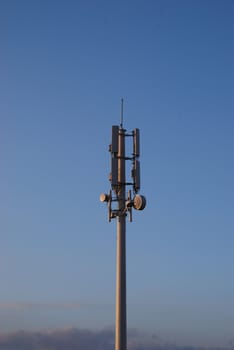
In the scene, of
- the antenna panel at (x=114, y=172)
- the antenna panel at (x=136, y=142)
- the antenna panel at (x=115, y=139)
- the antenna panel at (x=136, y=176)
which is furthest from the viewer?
the antenna panel at (x=136, y=142)

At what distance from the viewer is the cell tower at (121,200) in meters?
28.7

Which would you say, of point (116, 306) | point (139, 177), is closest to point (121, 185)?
point (139, 177)

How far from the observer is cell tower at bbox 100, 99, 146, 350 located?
2870 centimetres

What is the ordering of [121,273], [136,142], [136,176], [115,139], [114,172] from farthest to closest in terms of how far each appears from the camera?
[136,142] < [115,139] < [136,176] < [114,172] < [121,273]

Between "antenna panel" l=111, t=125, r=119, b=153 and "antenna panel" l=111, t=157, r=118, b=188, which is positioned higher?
"antenna panel" l=111, t=125, r=119, b=153

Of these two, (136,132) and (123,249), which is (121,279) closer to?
(123,249)

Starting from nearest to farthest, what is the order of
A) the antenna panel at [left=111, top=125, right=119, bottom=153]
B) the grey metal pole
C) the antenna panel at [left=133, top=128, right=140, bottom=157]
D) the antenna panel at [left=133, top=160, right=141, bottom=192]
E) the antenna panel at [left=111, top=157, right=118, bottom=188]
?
the grey metal pole → the antenna panel at [left=111, top=157, right=118, bottom=188] → the antenna panel at [left=133, top=160, right=141, bottom=192] → the antenna panel at [left=111, top=125, right=119, bottom=153] → the antenna panel at [left=133, top=128, right=140, bottom=157]

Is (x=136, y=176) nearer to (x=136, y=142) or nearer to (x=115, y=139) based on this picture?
(x=136, y=142)

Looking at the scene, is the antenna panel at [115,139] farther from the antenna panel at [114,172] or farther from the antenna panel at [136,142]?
the antenna panel at [136,142]

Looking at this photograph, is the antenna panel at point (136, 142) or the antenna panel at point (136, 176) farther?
the antenna panel at point (136, 142)

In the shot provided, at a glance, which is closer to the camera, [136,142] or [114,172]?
[114,172]

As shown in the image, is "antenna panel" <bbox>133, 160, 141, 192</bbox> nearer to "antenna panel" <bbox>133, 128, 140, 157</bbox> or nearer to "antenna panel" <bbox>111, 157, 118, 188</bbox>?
"antenna panel" <bbox>133, 128, 140, 157</bbox>

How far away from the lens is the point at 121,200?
30.7 metres

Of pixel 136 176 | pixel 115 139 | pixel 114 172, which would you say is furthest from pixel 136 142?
pixel 114 172
